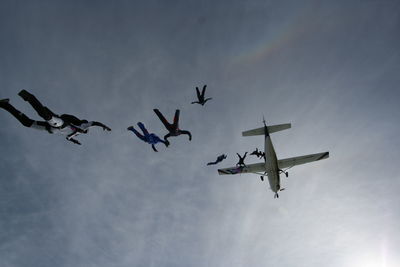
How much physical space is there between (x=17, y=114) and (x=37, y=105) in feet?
8.29

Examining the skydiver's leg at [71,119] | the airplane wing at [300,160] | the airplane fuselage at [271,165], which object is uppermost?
the airplane wing at [300,160]

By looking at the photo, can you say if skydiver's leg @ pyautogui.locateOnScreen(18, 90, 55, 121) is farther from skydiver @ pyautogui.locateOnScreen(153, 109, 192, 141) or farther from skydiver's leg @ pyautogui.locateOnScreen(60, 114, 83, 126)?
skydiver @ pyautogui.locateOnScreen(153, 109, 192, 141)

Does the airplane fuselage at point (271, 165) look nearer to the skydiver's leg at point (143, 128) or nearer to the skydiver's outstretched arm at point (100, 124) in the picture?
the skydiver's leg at point (143, 128)

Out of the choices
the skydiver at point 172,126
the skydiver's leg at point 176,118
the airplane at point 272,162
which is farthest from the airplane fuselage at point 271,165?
the skydiver's leg at point 176,118

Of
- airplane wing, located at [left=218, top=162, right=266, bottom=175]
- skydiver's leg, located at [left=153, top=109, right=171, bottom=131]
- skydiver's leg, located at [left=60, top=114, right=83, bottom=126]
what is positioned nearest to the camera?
skydiver's leg, located at [left=60, top=114, right=83, bottom=126]

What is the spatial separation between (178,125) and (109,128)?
5307mm

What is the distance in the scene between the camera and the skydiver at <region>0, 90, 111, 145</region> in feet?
44.8

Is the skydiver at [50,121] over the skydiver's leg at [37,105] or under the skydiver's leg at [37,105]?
over

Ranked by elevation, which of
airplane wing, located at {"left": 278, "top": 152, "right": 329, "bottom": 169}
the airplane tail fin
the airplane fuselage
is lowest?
the airplane fuselage

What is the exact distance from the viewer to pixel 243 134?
47562 millimetres

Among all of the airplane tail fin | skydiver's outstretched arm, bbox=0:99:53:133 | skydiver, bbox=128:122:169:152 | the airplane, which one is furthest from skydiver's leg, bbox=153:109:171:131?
the airplane tail fin

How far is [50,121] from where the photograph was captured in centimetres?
1495

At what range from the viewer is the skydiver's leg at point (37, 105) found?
13.1 m

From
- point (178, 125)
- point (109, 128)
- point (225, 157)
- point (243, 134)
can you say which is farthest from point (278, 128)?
point (109, 128)
